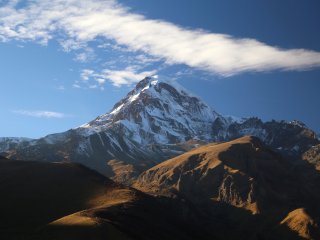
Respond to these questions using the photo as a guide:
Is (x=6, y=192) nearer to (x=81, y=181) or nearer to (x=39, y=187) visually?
(x=39, y=187)

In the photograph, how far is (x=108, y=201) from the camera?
555 ft

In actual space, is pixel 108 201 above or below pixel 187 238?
above

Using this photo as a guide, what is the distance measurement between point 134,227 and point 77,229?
26.5 m

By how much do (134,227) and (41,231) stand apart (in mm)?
25106

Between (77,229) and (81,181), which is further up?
(81,181)

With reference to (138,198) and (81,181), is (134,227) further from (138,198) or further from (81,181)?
(81,181)

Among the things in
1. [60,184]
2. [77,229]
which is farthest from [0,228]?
[60,184]

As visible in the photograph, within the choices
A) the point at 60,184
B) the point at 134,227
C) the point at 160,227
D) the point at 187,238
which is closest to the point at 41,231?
the point at 134,227

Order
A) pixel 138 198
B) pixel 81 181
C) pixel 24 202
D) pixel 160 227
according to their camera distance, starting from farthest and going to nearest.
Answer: pixel 81 181 < pixel 138 198 < pixel 24 202 < pixel 160 227

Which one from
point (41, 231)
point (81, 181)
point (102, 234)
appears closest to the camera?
point (102, 234)

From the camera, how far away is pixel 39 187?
18362 cm

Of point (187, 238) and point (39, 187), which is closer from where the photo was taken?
point (187, 238)

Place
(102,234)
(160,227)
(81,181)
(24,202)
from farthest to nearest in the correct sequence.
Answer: (81,181) < (24,202) < (160,227) < (102,234)

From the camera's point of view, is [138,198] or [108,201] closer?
[108,201]
